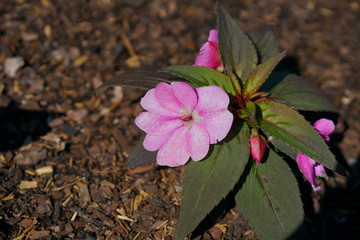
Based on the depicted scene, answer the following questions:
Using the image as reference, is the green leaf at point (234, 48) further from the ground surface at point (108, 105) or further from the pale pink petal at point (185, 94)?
the ground surface at point (108, 105)

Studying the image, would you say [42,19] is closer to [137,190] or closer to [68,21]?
[68,21]

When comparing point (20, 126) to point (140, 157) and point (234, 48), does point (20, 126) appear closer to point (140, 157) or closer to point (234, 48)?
point (140, 157)

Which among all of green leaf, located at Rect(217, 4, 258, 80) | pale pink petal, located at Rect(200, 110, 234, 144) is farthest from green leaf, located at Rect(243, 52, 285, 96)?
pale pink petal, located at Rect(200, 110, 234, 144)

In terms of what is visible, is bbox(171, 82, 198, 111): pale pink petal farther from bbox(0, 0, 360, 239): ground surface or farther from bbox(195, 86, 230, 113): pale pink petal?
bbox(0, 0, 360, 239): ground surface

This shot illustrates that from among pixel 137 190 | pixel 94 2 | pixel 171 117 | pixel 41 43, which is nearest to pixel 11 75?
pixel 41 43

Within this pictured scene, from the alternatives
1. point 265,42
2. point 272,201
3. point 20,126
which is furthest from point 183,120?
point 20,126

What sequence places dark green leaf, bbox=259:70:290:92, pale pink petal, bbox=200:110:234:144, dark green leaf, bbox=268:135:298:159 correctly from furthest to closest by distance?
dark green leaf, bbox=259:70:290:92
dark green leaf, bbox=268:135:298:159
pale pink petal, bbox=200:110:234:144

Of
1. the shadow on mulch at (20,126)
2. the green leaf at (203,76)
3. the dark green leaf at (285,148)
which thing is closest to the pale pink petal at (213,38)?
the green leaf at (203,76)
